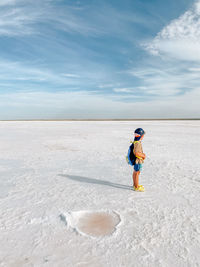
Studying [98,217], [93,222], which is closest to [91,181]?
[98,217]

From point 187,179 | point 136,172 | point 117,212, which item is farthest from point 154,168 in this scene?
point 117,212

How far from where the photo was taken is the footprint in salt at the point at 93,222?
286cm

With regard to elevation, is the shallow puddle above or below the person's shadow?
below

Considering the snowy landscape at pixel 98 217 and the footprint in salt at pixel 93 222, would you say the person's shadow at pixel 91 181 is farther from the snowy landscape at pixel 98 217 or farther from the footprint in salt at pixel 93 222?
the footprint in salt at pixel 93 222

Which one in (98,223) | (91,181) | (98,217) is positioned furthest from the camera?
(91,181)

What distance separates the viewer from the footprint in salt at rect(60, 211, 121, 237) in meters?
2.86

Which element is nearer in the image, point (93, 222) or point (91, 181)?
point (93, 222)

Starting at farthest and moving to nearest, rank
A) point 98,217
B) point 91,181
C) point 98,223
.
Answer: point 91,181
point 98,217
point 98,223

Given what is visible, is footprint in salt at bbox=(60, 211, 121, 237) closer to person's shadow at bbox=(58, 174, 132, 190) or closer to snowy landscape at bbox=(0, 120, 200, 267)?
snowy landscape at bbox=(0, 120, 200, 267)

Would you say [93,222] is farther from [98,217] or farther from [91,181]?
[91,181]

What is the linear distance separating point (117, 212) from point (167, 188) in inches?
64.7

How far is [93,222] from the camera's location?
308 centimetres

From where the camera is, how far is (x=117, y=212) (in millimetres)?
3406

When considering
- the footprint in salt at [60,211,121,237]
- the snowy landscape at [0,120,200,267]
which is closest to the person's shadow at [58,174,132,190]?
Result: the snowy landscape at [0,120,200,267]
